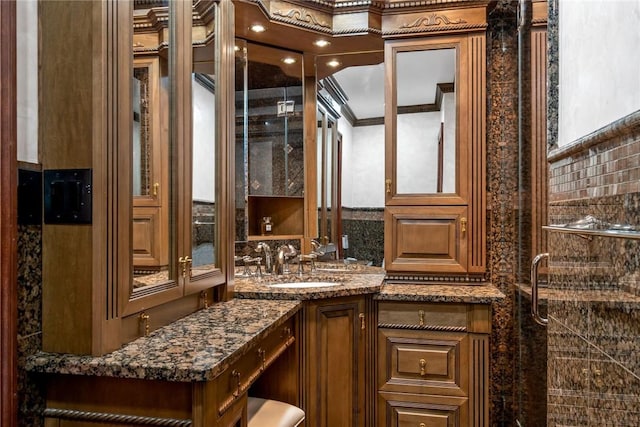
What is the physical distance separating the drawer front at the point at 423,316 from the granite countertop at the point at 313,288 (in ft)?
0.48

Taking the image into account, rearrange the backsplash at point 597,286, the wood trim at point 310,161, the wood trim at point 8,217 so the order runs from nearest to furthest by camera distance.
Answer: the backsplash at point 597,286 < the wood trim at point 8,217 < the wood trim at point 310,161

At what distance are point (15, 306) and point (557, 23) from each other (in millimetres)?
1825

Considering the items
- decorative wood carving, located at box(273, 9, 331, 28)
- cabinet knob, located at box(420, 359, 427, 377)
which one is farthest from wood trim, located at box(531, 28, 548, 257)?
decorative wood carving, located at box(273, 9, 331, 28)

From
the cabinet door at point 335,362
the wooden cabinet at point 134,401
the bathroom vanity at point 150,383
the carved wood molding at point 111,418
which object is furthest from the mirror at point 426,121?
the carved wood molding at point 111,418

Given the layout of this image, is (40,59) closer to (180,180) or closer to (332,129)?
(180,180)

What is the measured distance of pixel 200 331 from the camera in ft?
5.26

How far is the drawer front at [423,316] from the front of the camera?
96.4 inches

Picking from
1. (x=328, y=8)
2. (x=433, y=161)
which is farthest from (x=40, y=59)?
(x=433, y=161)

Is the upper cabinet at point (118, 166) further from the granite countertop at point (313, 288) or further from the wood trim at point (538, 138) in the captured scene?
the wood trim at point (538, 138)

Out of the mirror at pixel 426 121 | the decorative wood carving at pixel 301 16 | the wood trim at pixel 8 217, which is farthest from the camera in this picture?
the mirror at pixel 426 121

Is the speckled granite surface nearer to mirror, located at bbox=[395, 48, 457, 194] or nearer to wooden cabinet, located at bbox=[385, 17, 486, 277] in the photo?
wooden cabinet, located at bbox=[385, 17, 486, 277]

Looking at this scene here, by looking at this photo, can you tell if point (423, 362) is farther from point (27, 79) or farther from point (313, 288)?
point (27, 79)

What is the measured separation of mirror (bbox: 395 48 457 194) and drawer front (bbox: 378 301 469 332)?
662mm

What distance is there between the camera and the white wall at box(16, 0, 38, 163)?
49.7 inches
